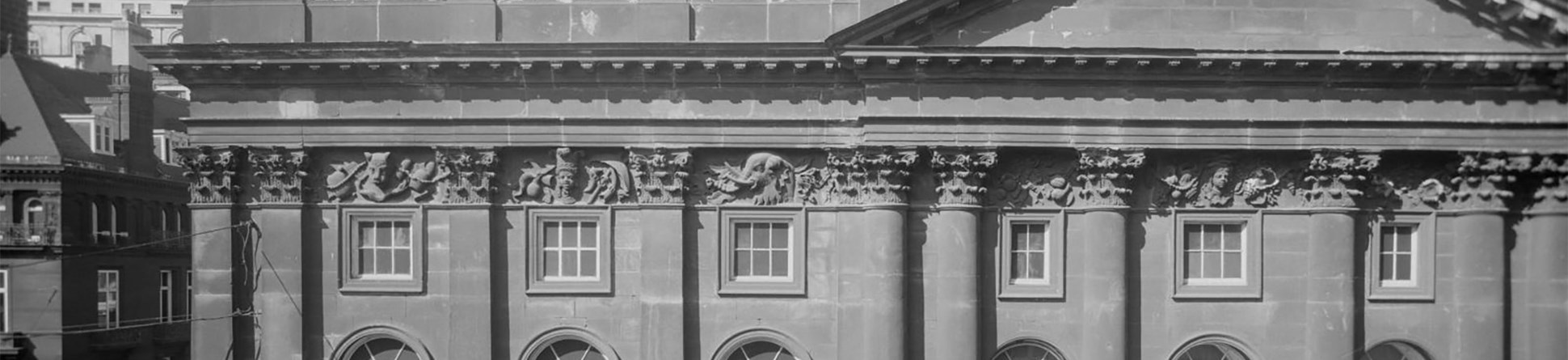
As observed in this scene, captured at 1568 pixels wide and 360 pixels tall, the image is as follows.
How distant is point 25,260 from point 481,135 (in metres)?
19.9

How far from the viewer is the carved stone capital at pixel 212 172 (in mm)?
28266

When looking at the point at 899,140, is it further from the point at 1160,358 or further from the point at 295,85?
the point at 295,85

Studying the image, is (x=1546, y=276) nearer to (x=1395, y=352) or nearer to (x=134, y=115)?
(x=1395, y=352)

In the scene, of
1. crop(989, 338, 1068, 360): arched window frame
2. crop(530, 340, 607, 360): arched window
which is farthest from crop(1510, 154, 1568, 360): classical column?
crop(530, 340, 607, 360): arched window

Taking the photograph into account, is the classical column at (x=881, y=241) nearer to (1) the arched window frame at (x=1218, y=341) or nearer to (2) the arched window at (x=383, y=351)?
(1) the arched window frame at (x=1218, y=341)

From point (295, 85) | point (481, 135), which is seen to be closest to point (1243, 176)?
point (481, 135)

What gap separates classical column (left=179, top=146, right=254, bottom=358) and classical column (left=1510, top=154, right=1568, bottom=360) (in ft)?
74.0

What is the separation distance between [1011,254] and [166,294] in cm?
3006

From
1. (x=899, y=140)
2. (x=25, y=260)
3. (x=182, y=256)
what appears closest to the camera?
(x=899, y=140)

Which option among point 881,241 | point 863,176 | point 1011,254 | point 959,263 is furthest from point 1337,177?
point 863,176

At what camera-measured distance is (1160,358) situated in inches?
1121

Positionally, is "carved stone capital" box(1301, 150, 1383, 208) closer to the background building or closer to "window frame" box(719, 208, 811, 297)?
"window frame" box(719, 208, 811, 297)

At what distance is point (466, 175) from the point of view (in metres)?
28.1

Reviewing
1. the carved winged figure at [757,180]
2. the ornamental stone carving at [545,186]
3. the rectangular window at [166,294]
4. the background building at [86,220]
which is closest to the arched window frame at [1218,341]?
the carved winged figure at [757,180]
